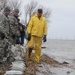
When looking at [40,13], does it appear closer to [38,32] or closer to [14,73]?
[38,32]

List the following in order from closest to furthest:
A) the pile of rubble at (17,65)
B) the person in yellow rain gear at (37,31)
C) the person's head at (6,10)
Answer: the pile of rubble at (17,65)
the person's head at (6,10)
the person in yellow rain gear at (37,31)

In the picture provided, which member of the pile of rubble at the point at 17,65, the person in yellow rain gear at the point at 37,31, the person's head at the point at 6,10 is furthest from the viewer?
the person in yellow rain gear at the point at 37,31

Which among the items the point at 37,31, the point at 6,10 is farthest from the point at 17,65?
the point at 37,31

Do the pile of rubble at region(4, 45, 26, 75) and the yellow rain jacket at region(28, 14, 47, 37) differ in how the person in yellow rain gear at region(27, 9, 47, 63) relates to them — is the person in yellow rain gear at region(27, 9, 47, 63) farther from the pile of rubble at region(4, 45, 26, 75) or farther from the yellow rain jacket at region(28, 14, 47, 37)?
the pile of rubble at region(4, 45, 26, 75)

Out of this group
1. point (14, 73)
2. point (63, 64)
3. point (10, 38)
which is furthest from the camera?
point (63, 64)

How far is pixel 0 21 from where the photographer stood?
552 inches

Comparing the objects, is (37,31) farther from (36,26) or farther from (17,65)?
(17,65)

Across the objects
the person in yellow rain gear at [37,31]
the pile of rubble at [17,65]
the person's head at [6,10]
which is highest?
the person's head at [6,10]

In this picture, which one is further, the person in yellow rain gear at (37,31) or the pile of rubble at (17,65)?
the person in yellow rain gear at (37,31)

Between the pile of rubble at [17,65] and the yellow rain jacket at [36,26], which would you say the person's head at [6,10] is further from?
the pile of rubble at [17,65]

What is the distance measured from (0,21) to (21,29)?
338 cm

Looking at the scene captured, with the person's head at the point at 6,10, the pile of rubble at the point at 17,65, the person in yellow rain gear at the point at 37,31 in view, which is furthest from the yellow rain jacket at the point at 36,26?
the person's head at the point at 6,10

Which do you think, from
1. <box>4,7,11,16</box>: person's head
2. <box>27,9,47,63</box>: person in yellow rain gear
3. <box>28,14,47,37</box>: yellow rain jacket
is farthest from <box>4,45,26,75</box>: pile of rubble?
<box>4,7,11,16</box>: person's head

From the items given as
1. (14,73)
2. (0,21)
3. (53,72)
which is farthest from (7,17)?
(14,73)
